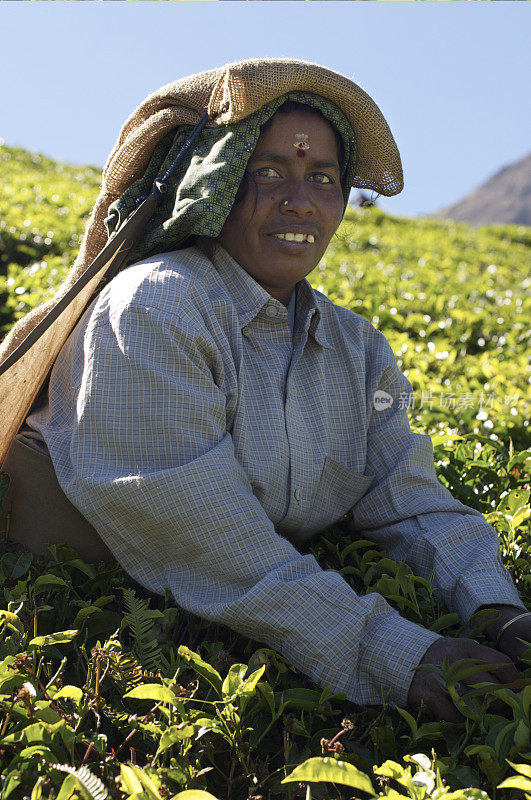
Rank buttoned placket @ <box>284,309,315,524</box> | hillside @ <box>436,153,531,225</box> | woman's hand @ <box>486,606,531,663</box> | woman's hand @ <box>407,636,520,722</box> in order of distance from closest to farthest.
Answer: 1. woman's hand @ <box>407,636,520,722</box>
2. woman's hand @ <box>486,606,531,663</box>
3. buttoned placket @ <box>284,309,315,524</box>
4. hillside @ <box>436,153,531,225</box>

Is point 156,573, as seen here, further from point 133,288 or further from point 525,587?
point 525,587

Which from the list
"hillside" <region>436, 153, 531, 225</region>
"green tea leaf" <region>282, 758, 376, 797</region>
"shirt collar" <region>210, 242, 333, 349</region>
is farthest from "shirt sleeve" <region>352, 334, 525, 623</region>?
"hillside" <region>436, 153, 531, 225</region>

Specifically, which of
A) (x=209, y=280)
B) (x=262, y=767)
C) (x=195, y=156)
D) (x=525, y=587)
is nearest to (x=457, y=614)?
(x=525, y=587)

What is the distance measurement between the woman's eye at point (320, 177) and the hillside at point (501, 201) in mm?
84099

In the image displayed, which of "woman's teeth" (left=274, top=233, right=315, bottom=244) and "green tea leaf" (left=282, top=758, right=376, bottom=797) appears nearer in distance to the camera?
"green tea leaf" (left=282, top=758, right=376, bottom=797)

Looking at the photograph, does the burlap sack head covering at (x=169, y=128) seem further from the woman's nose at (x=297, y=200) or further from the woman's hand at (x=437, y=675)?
the woman's hand at (x=437, y=675)

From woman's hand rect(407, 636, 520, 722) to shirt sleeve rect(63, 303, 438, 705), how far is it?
3 cm

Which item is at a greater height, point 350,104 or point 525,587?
point 350,104

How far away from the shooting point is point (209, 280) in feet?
7.55

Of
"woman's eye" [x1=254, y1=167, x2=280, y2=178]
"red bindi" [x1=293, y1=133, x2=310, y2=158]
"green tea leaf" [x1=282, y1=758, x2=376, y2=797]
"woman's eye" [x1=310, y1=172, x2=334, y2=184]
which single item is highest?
"red bindi" [x1=293, y1=133, x2=310, y2=158]

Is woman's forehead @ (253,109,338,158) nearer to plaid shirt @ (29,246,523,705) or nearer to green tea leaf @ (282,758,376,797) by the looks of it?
plaid shirt @ (29,246,523,705)

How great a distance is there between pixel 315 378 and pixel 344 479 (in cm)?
32

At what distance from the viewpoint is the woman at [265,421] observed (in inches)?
73.3

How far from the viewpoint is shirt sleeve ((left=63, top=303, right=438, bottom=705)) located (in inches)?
72.5
